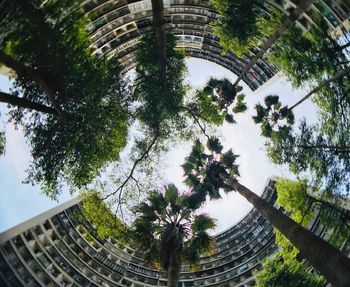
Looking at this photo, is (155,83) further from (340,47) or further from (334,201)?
(334,201)

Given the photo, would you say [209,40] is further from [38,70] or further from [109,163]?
[38,70]

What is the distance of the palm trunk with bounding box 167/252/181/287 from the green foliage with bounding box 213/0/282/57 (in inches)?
651

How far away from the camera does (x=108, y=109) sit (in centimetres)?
2052

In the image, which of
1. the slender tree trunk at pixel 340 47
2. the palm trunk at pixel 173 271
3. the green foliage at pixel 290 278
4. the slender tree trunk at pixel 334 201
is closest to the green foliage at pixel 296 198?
the slender tree trunk at pixel 334 201

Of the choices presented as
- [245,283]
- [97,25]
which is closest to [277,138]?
[97,25]

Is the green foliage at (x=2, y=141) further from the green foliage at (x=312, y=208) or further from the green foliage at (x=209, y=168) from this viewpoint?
the green foliage at (x=312, y=208)

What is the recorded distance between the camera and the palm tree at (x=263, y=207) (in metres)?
6.23

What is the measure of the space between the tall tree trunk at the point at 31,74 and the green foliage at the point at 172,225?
7.20 meters

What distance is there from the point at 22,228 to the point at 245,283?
33089 millimetres

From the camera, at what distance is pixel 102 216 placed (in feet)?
73.5

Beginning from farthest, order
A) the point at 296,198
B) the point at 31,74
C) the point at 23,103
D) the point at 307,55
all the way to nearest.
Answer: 1. the point at 296,198
2. the point at 307,55
3. the point at 23,103
4. the point at 31,74

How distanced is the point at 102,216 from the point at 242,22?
17.2m

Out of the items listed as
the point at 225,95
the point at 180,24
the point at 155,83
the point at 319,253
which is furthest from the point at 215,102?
the point at 319,253

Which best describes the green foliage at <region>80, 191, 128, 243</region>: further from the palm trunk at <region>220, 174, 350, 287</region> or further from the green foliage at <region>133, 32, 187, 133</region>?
the palm trunk at <region>220, 174, 350, 287</region>
